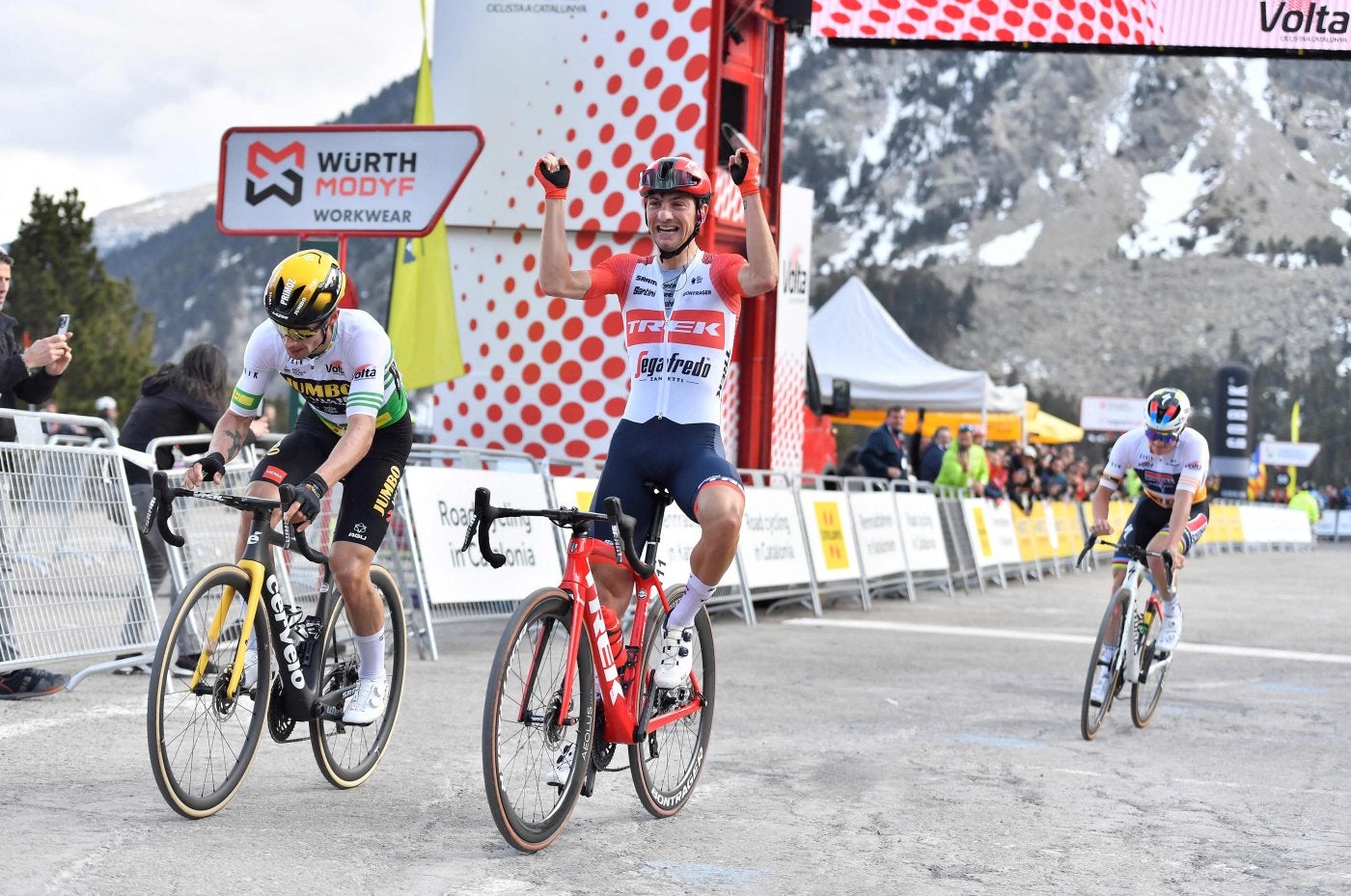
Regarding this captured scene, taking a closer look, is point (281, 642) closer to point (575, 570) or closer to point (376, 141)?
point (575, 570)

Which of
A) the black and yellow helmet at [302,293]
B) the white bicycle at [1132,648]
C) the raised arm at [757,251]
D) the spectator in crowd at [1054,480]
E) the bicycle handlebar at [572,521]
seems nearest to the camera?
the bicycle handlebar at [572,521]

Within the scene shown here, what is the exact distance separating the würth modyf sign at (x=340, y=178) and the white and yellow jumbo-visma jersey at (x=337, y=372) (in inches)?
168

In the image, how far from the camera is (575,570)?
523cm

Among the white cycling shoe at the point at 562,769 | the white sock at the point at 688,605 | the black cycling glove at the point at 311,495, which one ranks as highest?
the black cycling glove at the point at 311,495

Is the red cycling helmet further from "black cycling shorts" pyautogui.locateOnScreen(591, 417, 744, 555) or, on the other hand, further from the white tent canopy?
the white tent canopy

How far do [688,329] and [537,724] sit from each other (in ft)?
4.91

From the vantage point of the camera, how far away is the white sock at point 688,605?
571cm

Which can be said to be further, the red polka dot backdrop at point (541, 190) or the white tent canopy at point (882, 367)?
the white tent canopy at point (882, 367)

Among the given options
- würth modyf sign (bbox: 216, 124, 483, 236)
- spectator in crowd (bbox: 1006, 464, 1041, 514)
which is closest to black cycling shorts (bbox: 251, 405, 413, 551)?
würth modyf sign (bbox: 216, 124, 483, 236)

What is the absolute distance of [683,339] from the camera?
579 cm

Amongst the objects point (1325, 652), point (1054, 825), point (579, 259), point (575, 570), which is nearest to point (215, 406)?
point (575, 570)

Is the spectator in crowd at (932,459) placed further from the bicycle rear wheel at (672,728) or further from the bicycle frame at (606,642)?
the bicycle frame at (606,642)

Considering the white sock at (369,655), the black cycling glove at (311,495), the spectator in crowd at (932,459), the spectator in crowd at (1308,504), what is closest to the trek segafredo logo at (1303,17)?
the spectator in crowd at (932,459)

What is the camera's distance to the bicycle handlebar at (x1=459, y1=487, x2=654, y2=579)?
16.4ft
